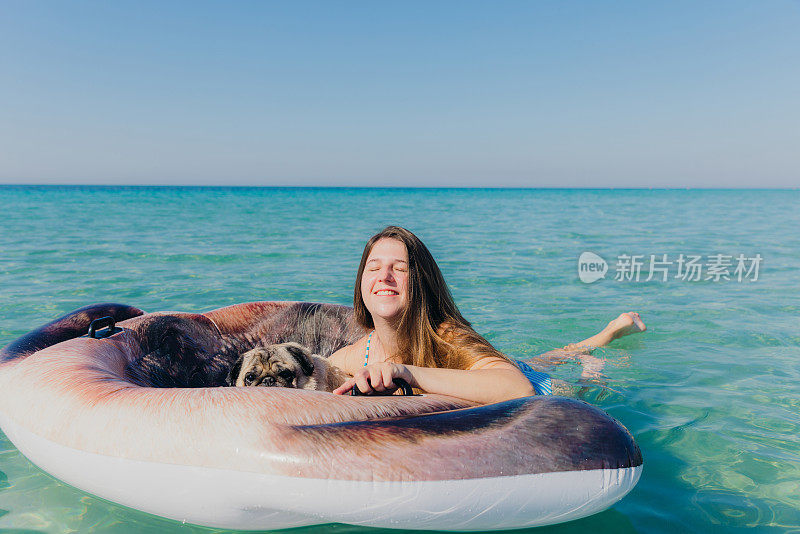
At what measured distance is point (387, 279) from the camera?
11.2ft

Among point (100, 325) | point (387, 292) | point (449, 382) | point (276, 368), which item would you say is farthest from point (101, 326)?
point (449, 382)

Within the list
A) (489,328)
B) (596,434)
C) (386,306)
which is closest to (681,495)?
(596,434)

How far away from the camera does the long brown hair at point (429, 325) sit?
3.31 m

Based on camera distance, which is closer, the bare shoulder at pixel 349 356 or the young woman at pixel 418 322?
the young woman at pixel 418 322

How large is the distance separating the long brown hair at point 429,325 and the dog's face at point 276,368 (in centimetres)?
59

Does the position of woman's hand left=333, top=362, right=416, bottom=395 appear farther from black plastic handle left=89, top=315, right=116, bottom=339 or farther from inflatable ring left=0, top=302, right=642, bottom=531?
black plastic handle left=89, top=315, right=116, bottom=339

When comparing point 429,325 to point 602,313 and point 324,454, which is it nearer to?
point 324,454

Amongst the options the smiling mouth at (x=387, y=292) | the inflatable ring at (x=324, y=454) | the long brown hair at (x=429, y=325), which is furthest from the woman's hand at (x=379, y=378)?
the smiling mouth at (x=387, y=292)

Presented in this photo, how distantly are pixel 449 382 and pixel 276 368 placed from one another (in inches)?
40.3

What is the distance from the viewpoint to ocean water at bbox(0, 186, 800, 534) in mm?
3178

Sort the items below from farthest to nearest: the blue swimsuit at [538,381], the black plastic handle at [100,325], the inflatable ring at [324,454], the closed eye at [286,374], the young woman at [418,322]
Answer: the blue swimsuit at [538,381], the black plastic handle at [100,325], the closed eye at [286,374], the young woman at [418,322], the inflatable ring at [324,454]

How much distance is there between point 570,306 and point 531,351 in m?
2.35

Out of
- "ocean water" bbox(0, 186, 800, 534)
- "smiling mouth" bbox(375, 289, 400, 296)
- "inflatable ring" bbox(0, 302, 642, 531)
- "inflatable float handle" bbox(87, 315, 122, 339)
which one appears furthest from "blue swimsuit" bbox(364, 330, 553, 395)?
"inflatable float handle" bbox(87, 315, 122, 339)

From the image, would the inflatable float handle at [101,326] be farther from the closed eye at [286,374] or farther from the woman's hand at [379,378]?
the woman's hand at [379,378]
